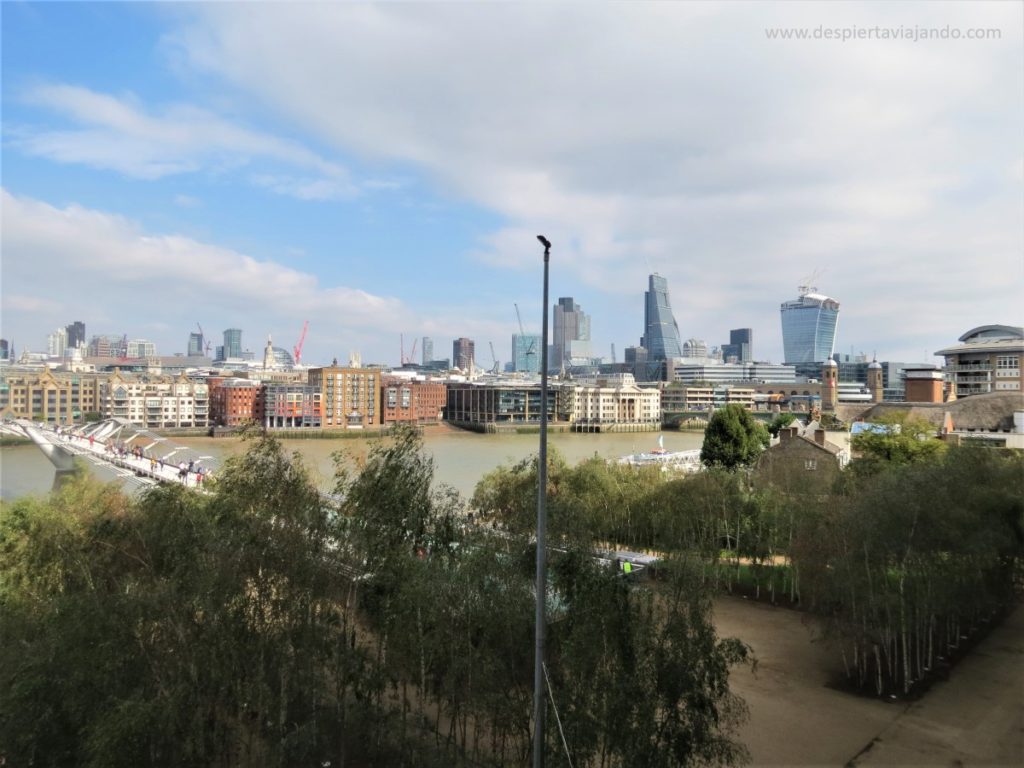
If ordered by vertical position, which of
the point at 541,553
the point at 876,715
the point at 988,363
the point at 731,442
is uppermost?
the point at 988,363

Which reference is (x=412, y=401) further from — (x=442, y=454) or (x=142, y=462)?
(x=142, y=462)

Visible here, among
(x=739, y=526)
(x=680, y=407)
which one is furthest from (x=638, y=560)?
(x=680, y=407)

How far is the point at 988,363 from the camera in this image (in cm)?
4244

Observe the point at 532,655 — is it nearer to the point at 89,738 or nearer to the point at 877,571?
the point at 89,738

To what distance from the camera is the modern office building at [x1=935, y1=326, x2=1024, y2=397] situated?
4109 cm

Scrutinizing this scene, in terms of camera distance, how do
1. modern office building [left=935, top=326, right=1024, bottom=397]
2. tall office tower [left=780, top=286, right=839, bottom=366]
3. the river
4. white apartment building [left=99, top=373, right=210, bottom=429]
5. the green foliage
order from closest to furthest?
the green foliage
the river
modern office building [left=935, top=326, right=1024, bottom=397]
white apartment building [left=99, top=373, right=210, bottom=429]
tall office tower [left=780, top=286, right=839, bottom=366]

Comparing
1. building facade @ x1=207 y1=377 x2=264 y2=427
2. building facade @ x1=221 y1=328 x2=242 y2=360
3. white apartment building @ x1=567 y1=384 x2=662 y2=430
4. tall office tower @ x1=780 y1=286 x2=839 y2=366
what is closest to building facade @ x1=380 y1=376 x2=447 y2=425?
building facade @ x1=207 y1=377 x2=264 y2=427

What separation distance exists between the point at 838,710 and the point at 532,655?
15.5 feet

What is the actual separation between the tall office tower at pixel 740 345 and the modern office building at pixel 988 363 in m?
125

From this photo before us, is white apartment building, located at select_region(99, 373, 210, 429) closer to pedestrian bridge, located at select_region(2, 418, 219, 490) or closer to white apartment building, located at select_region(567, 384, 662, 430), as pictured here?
pedestrian bridge, located at select_region(2, 418, 219, 490)

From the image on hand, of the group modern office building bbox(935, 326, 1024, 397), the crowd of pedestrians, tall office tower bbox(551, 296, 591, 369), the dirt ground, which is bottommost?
the dirt ground

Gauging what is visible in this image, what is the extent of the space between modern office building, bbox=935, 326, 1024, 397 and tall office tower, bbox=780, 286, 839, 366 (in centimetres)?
7404

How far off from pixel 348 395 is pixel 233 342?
139m

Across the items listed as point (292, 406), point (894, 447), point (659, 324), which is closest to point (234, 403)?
point (292, 406)
